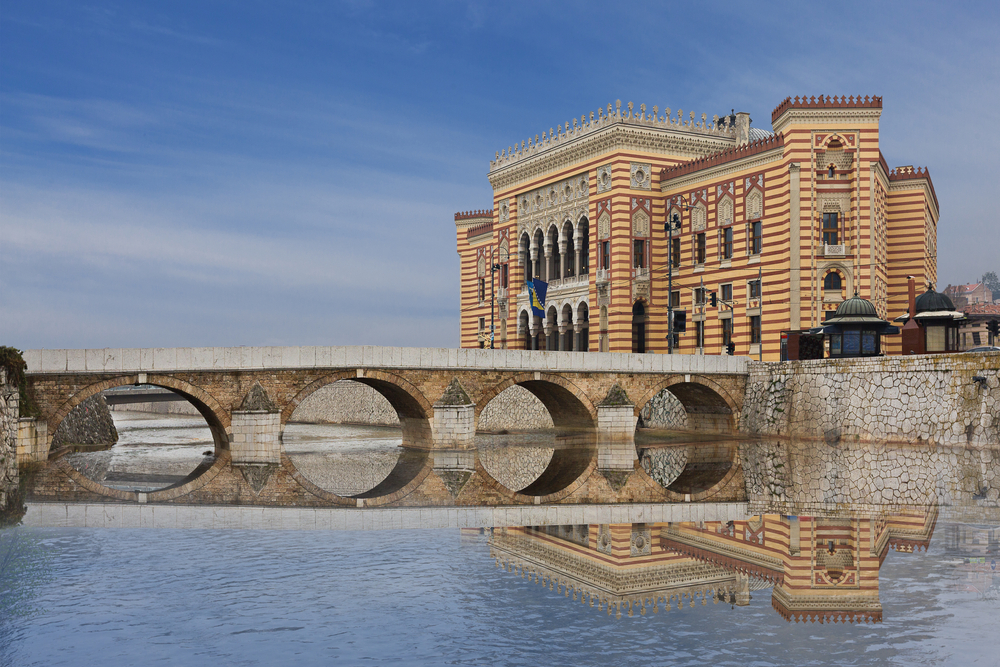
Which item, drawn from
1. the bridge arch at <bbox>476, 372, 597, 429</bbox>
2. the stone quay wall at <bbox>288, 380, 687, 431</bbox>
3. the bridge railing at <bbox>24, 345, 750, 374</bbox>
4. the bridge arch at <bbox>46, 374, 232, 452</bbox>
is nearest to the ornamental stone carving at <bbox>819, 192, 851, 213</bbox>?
the bridge railing at <bbox>24, 345, 750, 374</bbox>

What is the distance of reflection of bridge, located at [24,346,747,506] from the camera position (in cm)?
2256

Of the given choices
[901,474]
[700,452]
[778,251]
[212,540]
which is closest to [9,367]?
[212,540]

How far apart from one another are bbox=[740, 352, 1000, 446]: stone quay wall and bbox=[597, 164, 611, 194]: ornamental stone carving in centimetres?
1513

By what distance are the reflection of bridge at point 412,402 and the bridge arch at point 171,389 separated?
46 millimetres

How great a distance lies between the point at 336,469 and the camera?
28969mm

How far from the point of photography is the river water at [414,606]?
9375mm

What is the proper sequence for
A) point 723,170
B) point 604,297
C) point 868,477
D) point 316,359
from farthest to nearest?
1. point 604,297
2. point 723,170
3. point 316,359
4. point 868,477

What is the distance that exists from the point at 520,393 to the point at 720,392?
38.2 feet

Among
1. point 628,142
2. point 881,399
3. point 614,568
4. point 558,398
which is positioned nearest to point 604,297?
point 628,142

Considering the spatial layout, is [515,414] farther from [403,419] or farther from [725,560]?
[725,560]

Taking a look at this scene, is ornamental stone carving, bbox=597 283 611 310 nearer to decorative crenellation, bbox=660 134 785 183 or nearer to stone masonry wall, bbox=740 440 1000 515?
decorative crenellation, bbox=660 134 785 183

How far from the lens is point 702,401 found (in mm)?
42781

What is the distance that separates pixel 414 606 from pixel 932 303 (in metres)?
32.0

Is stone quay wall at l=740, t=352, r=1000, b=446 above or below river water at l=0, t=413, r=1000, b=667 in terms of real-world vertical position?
above
